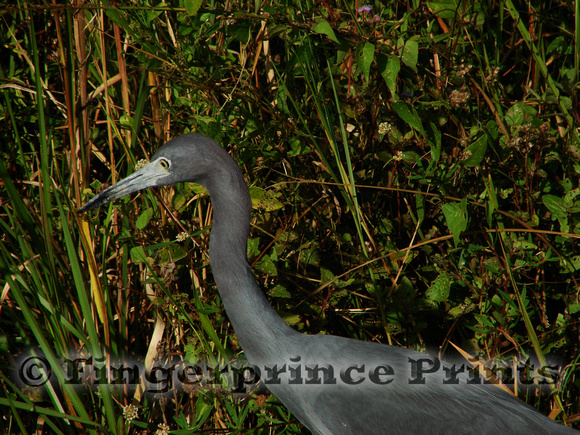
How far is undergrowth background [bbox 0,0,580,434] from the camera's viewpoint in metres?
2.13

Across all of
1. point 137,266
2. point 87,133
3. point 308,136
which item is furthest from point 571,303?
point 87,133

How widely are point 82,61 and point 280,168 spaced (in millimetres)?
893

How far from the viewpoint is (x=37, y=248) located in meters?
2.14

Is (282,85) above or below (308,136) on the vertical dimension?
above

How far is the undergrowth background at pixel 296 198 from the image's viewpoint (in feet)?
7.00

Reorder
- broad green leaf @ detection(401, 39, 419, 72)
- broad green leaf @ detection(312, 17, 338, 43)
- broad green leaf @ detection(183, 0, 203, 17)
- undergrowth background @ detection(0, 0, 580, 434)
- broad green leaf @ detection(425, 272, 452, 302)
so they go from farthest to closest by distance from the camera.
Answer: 1. broad green leaf @ detection(425, 272, 452, 302)
2. undergrowth background @ detection(0, 0, 580, 434)
3. broad green leaf @ detection(401, 39, 419, 72)
4. broad green leaf @ detection(312, 17, 338, 43)
5. broad green leaf @ detection(183, 0, 203, 17)

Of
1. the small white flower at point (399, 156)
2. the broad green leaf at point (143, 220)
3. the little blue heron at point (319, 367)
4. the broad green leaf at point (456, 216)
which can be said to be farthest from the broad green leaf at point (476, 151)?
the broad green leaf at point (143, 220)

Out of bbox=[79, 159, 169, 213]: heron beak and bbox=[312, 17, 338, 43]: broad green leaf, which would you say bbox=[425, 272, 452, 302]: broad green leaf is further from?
bbox=[79, 159, 169, 213]: heron beak

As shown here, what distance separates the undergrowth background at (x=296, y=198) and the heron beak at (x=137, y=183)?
1.01 ft

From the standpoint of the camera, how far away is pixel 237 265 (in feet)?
6.04

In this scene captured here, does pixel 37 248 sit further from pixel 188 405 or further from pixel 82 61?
pixel 188 405

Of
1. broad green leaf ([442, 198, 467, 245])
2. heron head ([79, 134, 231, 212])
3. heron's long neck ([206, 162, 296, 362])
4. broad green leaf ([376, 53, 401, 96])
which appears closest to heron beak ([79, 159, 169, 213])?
heron head ([79, 134, 231, 212])

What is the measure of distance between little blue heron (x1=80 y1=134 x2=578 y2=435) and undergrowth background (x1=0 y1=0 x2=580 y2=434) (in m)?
0.33

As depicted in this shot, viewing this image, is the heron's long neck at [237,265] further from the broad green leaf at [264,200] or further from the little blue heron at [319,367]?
the broad green leaf at [264,200]
